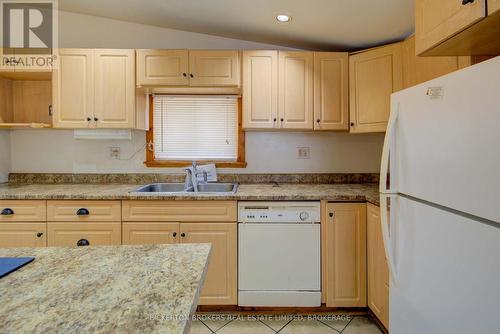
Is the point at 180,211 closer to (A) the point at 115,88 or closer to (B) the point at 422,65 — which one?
(A) the point at 115,88

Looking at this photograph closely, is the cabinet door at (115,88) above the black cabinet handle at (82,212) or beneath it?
above

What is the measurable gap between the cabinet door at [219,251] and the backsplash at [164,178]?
2.15 ft

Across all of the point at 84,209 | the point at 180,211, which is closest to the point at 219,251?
the point at 180,211

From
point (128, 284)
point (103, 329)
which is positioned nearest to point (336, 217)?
point (128, 284)

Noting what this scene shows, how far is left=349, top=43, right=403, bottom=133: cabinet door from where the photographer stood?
2.07 meters

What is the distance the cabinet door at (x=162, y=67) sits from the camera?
7.34 feet

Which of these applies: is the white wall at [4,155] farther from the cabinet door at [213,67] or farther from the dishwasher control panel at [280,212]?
the dishwasher control panel at [280,212]

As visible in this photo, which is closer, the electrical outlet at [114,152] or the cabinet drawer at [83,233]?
the cabinet drawer at [83,233]

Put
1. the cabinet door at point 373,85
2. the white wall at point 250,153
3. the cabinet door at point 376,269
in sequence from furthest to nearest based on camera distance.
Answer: the white wall at point 250,153 → the cabinet door at point 373,85 → the cabinet door at point 376,269

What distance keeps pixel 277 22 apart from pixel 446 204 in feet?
5.74

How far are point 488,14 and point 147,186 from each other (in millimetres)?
2379

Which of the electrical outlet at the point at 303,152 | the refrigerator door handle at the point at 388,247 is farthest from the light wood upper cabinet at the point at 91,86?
the refrigerator door handle at the point at 388,247

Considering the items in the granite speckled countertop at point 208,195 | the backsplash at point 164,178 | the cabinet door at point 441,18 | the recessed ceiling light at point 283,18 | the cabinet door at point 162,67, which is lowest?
the granite speckled countertop at point 208,195

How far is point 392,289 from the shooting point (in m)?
1.30
